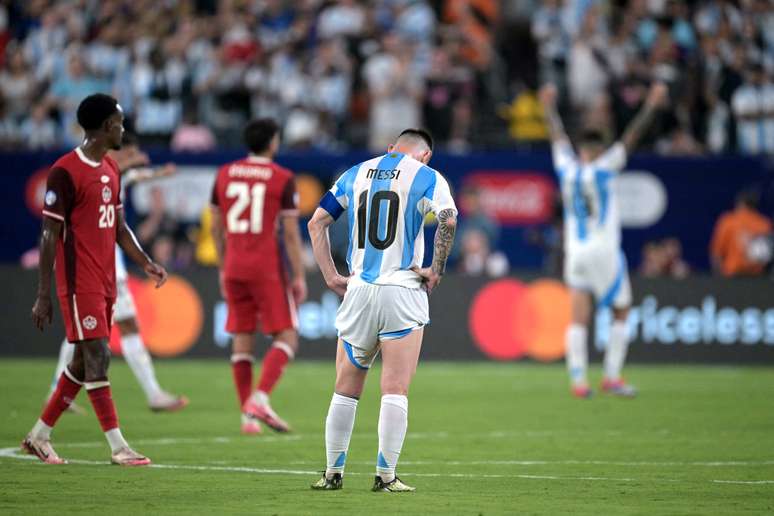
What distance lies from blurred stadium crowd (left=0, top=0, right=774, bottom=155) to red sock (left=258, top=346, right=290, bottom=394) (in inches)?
438

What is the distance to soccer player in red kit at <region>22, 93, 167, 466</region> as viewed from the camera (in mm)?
9680

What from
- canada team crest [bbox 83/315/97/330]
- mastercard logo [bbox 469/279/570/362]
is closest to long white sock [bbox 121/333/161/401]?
canada team crest [bbox 83/315/97/330]

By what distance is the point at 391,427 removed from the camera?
8.48 meters

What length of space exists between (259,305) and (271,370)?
0.59 m

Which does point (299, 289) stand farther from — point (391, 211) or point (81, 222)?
point (391, 211)

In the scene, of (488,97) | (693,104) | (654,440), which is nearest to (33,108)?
(488,97)

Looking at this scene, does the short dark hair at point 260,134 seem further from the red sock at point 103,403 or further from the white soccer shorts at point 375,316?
the white soccer shorts at point 375,316

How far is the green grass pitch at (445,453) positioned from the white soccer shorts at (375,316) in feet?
3.02

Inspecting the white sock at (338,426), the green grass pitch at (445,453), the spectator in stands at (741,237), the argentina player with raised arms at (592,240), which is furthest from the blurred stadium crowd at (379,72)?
the white sock at (338,426)

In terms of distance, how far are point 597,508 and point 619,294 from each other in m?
8.31

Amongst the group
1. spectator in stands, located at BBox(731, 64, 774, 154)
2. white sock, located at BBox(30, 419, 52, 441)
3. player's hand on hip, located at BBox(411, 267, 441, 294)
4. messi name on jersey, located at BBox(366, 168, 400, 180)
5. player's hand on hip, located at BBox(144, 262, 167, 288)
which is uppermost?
spectator in stands, located at BBox(731, 64, 774, 154)

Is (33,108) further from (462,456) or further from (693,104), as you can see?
(462,456)

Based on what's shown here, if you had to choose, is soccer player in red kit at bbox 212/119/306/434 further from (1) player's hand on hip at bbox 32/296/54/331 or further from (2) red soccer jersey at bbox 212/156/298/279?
(1) player's hand on hip at bbox 32/296/54/331

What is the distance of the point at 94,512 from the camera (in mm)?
7840
